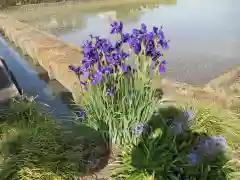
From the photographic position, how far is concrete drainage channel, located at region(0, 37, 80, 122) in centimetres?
486

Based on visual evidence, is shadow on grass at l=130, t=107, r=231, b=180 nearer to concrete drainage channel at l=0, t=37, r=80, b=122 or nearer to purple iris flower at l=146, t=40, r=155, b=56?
purple iris flower at l=146, t=40, r=155, b=56

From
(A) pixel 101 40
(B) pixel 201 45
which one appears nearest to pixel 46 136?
(A) pixel 101 40

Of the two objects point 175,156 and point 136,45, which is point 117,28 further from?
point 175,156

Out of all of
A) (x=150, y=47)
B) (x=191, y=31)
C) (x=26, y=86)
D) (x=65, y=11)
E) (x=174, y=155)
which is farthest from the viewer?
(x=65, y=11)

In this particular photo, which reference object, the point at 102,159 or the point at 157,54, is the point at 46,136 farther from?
the point at 157,54

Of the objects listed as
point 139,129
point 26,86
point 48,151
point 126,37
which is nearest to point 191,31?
point 26,86

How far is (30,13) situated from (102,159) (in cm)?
1407

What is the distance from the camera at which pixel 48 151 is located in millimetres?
3084

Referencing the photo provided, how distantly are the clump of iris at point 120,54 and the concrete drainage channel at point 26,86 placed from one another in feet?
3.41

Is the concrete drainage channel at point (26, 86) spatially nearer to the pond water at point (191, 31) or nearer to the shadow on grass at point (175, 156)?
the shadow on grass at point (175, 156)

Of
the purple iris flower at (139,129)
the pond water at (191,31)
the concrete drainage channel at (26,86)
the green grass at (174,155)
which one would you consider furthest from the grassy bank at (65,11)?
the purple iris flower at (139,129)

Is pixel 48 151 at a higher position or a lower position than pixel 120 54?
lower

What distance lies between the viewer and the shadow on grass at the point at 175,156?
2674mm

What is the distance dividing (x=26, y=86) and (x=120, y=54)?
152 inches
